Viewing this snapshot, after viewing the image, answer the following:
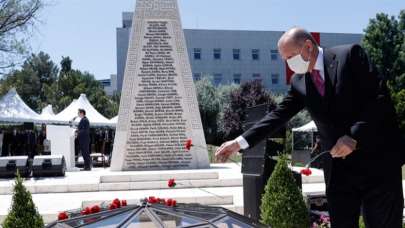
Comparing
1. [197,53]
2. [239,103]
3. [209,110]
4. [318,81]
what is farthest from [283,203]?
[197,53]

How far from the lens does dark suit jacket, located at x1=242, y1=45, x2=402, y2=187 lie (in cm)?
297

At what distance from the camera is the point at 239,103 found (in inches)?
1861

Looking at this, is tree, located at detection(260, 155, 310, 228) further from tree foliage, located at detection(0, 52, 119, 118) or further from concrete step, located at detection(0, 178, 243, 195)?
tree foliage, located at detection(0, 52, 119, 118)

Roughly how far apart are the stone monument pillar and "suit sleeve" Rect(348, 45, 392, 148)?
12.7 metres

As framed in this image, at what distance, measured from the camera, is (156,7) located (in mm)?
16281

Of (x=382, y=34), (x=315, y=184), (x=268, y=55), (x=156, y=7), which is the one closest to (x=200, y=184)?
(x=315, y=184)

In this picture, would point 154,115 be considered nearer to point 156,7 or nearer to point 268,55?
point 156,7

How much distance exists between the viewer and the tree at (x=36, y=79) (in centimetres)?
7412

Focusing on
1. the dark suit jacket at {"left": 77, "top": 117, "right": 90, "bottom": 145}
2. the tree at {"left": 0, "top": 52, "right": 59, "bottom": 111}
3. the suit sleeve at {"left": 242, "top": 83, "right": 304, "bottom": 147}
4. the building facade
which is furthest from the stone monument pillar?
the tree at {"left": 0, "top": 52, "right": 59, "bottom": 111}

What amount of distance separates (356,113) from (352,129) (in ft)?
0.49

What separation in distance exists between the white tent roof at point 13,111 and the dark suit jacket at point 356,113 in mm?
21327

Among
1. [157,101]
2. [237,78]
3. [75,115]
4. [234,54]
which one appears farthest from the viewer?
[237,78]

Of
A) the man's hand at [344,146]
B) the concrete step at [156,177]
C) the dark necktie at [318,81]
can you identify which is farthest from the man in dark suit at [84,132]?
the man's hand at [344,146]

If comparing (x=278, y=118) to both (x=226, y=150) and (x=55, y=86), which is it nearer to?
(x=226, y=150)
